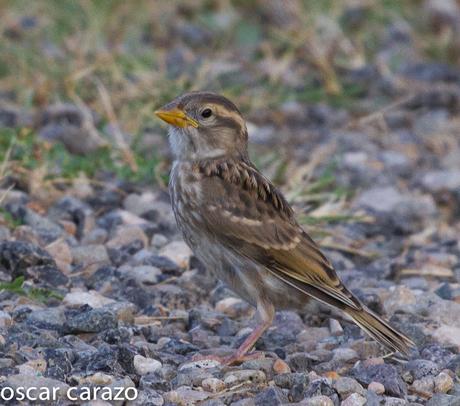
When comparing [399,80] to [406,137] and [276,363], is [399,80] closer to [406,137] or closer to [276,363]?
[406,137]

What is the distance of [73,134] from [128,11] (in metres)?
3.18

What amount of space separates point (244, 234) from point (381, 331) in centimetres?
87

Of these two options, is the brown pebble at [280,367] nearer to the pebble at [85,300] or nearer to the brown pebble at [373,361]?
the brown pebble at [373,361]

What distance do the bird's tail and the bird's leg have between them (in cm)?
40

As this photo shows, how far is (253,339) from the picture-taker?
6.21 meters

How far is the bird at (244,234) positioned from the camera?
6.21 m

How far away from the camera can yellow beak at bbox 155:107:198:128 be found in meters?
6.81

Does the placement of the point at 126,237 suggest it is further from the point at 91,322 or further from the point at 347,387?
the point at 347,387

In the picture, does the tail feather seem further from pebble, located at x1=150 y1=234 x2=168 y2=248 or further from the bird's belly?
pebble, located at x1=150 y1=234 x2=168 y2=248

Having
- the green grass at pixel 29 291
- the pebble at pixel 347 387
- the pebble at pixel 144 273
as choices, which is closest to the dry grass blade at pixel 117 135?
the pebble at pixel 144 273

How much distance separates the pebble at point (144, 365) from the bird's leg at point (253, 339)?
1.04ft

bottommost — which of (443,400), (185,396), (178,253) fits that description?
(443,400)

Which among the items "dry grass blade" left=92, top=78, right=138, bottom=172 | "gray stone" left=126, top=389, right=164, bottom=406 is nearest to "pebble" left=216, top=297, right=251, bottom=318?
"gray stone" left=126, top=389, right=164, bottom=406

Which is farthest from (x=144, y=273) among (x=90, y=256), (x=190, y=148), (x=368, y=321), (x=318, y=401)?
(x=318, y=401)
